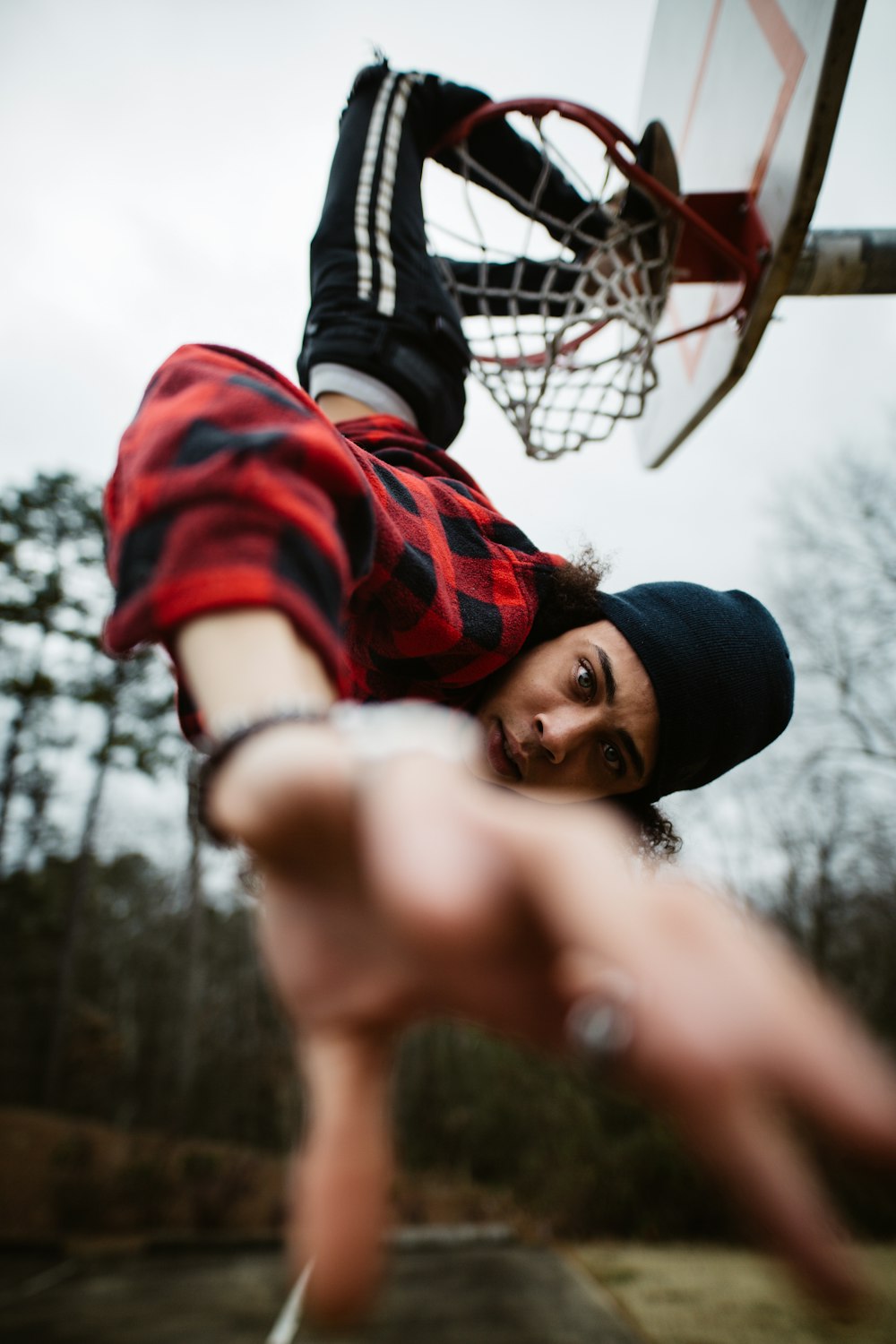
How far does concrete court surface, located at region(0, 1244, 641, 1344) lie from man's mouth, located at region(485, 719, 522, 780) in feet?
27.8

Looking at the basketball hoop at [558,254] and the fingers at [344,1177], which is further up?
the basketball hoop at [558,254]

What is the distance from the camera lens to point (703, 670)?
163 centimetres

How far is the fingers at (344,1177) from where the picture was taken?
48 centimetres

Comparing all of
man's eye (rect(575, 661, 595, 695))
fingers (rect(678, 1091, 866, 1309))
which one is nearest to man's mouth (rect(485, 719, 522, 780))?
man's eye (rect(575, 661, 595, 695))

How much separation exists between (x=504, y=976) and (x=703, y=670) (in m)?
1.27

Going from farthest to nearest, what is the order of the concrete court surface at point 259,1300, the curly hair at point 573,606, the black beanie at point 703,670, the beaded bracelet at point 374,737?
the concrete court surface at point 259,1300 → the black beanie at point 703,670 → the curly hair at point 573,606 → the beaded bracelet at point 374,737

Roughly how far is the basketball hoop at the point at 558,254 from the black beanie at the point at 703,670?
1.02 metres

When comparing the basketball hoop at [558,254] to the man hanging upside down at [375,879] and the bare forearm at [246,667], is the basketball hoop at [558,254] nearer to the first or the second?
the man hanging upside down at [375,879]

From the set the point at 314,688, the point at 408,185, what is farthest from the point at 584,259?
the point at 314,688

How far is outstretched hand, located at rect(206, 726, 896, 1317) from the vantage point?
0.40 m

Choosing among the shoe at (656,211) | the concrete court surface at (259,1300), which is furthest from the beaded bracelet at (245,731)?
the concrete court surface at (259,1300)

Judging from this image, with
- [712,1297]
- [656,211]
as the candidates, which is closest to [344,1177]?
[656,211]

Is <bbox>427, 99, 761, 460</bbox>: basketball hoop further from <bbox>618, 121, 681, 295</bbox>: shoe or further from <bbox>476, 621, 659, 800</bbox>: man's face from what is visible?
<bbox>476, 621, 659, 800</bbox>: man's face

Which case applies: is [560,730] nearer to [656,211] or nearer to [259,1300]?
[656,211]
